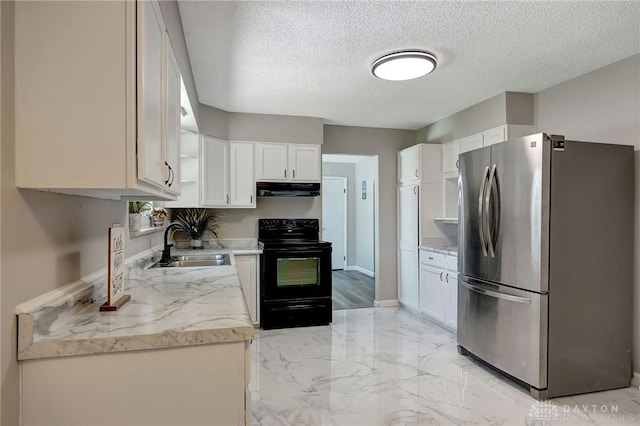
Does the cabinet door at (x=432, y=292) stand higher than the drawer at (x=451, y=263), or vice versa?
the drawer at (x=451, y=263)

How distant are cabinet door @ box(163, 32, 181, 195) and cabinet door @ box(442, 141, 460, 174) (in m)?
3.13

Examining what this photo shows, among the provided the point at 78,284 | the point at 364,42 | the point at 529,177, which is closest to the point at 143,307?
the point at 78,284

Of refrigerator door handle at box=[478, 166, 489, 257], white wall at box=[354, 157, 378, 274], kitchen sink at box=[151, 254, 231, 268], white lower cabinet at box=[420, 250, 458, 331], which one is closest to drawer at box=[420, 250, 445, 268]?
white lower cabinet at box=[420, 250, 458, 331]

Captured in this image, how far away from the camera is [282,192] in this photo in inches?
161

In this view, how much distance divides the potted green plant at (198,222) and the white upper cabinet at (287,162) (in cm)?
72

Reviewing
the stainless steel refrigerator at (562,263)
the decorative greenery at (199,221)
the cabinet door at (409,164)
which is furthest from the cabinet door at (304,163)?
the stainless steel refrigerator at (562,263)

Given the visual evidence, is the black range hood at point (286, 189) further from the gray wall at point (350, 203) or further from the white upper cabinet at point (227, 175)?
the gray wall at point (350, 203)

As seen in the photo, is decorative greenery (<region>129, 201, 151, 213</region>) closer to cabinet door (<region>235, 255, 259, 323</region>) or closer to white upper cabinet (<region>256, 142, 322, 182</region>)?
cabinet door (<region>235, 255, 259, 323</region>)

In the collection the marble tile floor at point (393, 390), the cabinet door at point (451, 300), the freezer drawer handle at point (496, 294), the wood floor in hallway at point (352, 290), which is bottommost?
the wood floor in hallway at point (352, 290)

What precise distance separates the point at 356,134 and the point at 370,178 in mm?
2425

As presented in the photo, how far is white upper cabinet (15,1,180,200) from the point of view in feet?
3.26

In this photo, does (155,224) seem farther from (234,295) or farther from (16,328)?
(16,328)

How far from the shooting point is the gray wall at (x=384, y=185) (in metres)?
4.69

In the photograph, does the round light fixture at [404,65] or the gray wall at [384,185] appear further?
the gray wall at [384,185]
